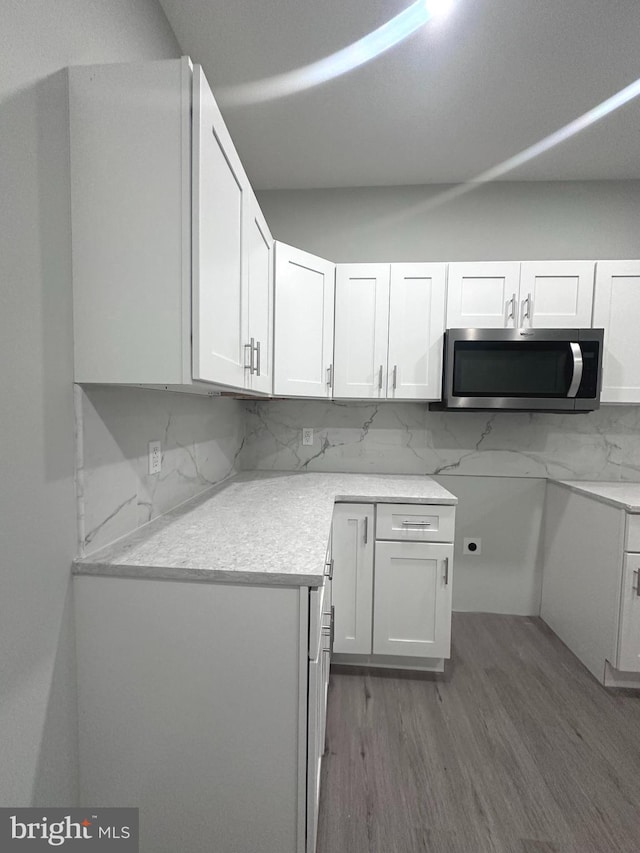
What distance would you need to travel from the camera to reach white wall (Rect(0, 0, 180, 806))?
0.78 m

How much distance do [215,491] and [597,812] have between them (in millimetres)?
1827

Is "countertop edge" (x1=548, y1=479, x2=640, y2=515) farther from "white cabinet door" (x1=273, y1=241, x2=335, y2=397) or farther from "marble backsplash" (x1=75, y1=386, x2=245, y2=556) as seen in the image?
"marble backsplash" (x1=75, y1=386, x2=245, y2=556)

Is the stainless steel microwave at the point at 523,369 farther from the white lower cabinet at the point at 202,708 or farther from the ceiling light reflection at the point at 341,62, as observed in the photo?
the white lower cabinet at the point at 202,708

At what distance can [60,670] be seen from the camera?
94 centimetres

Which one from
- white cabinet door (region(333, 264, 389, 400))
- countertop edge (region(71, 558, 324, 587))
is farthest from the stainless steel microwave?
countertop edge (region(71, 558, 324, 587))

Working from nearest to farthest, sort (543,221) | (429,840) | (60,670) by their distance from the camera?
1. (60,670)
2. (429,840)
3. (543,221)

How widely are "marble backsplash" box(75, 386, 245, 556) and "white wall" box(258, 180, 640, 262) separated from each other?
1.40 m

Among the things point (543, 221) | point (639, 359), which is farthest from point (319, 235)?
point (639, 359)

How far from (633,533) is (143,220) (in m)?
2.28

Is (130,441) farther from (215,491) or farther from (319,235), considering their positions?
(319,235)

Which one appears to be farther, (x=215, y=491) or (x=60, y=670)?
(x=215, y=491)

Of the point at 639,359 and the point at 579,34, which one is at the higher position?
the point at 579,34

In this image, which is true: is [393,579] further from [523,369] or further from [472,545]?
[523,369]

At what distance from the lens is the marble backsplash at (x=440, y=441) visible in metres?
2.41
